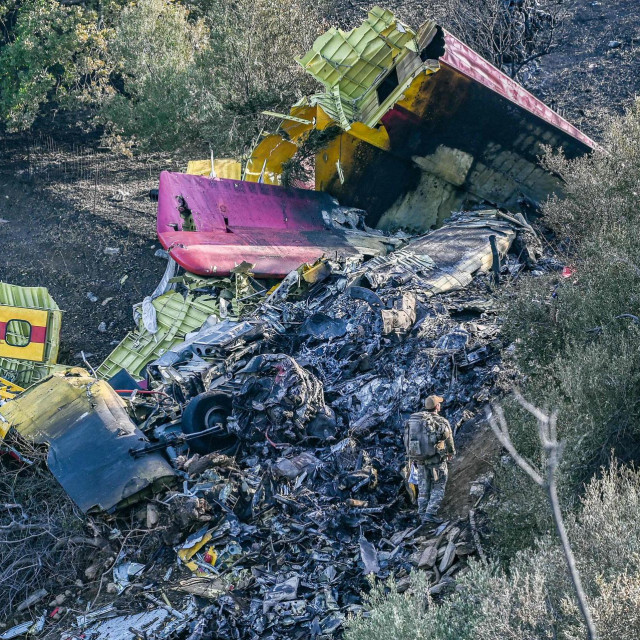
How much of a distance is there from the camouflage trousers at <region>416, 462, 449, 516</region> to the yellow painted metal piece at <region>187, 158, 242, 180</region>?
9.84m

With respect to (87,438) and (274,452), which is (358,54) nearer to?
(274,452)

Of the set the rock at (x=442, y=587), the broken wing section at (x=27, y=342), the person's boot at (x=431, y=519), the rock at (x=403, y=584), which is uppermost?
the rock at (x=442, y=587)

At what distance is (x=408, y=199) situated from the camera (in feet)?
46.5

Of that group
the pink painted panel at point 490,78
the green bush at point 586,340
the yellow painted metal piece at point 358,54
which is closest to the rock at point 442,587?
the green bush at point 586,340

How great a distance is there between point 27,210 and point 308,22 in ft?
24.0

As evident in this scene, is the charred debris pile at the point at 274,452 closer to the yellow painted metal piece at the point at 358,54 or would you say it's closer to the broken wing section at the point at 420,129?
the broken wing section at the point at 420,129

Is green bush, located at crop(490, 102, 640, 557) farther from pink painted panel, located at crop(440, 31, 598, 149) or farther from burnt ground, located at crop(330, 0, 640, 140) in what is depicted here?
burnt ground, located at crop(330, 0, 640, 140)

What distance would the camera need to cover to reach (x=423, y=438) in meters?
6.24

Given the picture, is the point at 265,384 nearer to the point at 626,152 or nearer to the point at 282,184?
the point at 626,152

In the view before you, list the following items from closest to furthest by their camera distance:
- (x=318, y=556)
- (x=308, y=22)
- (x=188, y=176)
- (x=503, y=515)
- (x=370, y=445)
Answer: (x=503, y=515) < (x=318, y=556) < (x=370, y=445) < (x=188, y=176) < (x=308, y=22)

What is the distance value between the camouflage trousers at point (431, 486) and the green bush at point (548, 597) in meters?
1.49

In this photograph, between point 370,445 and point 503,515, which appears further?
point 370,445

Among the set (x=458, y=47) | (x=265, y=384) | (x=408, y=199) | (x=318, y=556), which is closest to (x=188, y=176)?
(x=408, y=199)

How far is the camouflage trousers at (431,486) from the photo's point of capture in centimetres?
644
